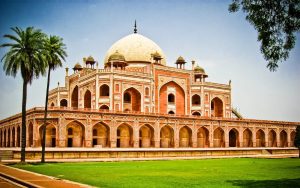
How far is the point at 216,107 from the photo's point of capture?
203ft

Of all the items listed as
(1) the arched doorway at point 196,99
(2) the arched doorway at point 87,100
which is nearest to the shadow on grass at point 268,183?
(2) the arched doorway at point 87,100

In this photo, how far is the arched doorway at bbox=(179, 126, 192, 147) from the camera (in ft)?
167

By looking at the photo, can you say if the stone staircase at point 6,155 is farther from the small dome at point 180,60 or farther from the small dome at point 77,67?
the small dome at point 180,60

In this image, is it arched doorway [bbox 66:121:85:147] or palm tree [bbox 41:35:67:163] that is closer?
palm tree [bbox 41:35:67:163]

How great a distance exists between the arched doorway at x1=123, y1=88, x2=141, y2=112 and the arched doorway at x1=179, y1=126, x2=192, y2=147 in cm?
641

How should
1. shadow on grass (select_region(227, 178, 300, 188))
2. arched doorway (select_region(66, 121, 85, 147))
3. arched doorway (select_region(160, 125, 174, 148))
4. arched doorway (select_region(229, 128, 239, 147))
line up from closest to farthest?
shadow on grass (select_region(227, 178, 300, 188)), arched doorway (select_region(66, 121, 85, 147)), arched doorway (select_region(160, 125, 174, 148)), arched doorway (select_region(229, 128, 239, 147))

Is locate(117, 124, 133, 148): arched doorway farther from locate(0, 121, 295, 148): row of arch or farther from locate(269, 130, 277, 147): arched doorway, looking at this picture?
locate(269, 130, 277, 147): arched doorway

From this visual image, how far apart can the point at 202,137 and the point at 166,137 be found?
5658 mm

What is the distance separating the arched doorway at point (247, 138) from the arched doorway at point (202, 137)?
6691 mm

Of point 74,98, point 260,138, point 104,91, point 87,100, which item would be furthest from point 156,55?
point 260,138

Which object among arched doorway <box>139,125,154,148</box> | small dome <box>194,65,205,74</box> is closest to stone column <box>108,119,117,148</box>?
arched doorway <box>139,125,154,148</box>

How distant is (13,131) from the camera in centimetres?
5016

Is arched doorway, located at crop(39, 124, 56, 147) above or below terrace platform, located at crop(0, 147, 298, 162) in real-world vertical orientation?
above

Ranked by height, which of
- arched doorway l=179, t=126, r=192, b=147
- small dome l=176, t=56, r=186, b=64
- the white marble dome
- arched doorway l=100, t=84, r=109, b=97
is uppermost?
the white marble dome
